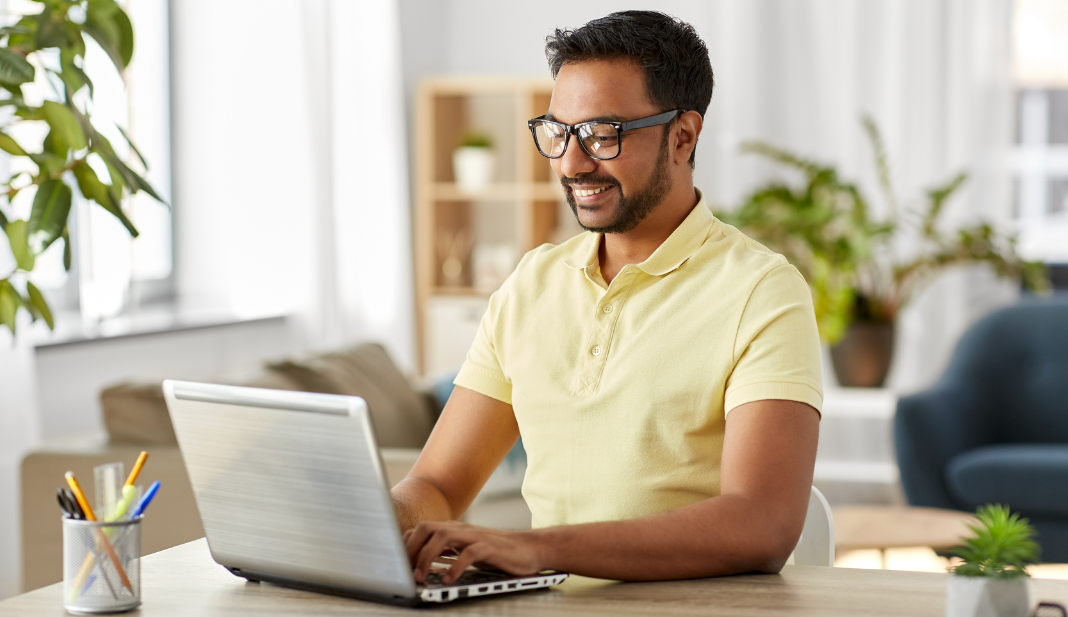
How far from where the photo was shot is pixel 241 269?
14.0ft

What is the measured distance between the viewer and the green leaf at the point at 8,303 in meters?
1.72

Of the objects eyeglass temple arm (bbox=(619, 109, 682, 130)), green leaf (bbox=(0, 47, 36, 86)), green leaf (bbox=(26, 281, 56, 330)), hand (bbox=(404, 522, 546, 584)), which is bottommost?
hand (bbox=(404, 522, 546, 584))

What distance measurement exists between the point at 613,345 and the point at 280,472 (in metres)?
0.46

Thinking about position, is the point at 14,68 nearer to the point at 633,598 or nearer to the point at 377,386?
the point at 633,598

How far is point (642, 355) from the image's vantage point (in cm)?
133

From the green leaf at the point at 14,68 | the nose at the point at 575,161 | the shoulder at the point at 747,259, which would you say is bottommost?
the shoulder at the point at 747,259

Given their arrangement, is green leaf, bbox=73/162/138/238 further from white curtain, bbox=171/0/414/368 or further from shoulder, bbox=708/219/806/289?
white curtain, bbox=171/0/414/368

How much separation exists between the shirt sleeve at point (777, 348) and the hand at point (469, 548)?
0.96ft

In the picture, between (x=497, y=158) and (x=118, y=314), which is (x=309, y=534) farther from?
(x=497, y=158)

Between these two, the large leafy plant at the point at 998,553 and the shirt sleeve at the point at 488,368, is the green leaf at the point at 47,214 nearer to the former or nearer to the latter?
the shirt sleeve at the point at 488,368

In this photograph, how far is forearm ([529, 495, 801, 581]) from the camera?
112 centimetres

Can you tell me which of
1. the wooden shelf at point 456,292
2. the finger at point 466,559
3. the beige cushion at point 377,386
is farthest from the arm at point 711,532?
the wooden shelf at point 456,292

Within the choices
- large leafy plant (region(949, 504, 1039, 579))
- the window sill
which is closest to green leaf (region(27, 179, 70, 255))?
large leafy plant (region(949, 504, 1039, 579))

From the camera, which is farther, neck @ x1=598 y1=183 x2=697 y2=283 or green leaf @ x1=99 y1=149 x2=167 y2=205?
green leaf @ x1=99 y1=149 x2=167 y2=205
